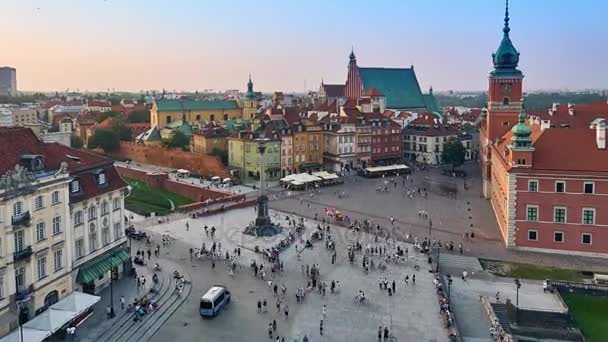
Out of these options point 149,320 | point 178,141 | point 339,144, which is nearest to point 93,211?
point 149,320

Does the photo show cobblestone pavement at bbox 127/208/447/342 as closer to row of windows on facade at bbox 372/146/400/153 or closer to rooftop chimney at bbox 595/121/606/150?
rooftop chimney at bbox 595/121/606/150

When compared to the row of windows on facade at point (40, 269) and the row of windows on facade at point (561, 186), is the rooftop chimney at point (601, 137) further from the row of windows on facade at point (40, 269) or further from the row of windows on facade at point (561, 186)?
the row of windows on facade at point (40, 269)

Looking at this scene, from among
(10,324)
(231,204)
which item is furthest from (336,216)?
(10,324)

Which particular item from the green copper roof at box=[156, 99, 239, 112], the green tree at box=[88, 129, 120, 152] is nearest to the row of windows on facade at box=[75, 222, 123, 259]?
the green tree at box=[88, 129, 120, 152]

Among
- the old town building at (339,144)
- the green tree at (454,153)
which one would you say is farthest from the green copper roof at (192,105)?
the green tree at (454,153)

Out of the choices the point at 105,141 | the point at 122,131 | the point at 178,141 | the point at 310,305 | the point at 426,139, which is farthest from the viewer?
the point at 122,131

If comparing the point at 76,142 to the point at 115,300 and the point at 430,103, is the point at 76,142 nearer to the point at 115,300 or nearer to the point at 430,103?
the point at 115,300

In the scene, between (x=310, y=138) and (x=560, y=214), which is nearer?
(x=560, y=214)
